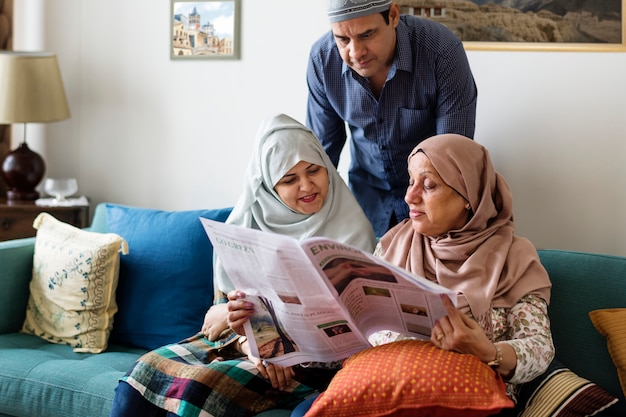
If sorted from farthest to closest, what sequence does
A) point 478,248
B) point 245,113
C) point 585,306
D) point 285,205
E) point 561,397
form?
point 245,113
point 285,205
point 585,306
point 478,248
point 561,397

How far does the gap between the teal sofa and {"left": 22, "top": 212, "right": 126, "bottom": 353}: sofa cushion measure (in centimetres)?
5

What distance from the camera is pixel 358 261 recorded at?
1.64 m

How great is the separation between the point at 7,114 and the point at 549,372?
8.32ft

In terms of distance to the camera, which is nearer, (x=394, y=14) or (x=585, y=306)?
(x=585, y=306)

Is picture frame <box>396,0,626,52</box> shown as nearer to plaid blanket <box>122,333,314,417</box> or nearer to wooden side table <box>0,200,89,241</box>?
plaid blanket <box>122,333,314,417</box>

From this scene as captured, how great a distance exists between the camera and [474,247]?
6.86ft

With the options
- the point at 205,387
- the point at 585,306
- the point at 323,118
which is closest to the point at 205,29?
the point at 323,118

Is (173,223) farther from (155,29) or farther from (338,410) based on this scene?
(338,410)

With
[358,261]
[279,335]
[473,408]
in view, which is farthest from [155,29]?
[473,408]

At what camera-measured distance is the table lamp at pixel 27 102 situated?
356 centimetres

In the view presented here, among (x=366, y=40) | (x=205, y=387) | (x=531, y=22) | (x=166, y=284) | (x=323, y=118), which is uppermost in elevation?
(x=531, y=22)

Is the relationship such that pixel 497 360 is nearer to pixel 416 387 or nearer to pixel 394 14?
pixel 416 387

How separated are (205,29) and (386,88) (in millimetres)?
1219

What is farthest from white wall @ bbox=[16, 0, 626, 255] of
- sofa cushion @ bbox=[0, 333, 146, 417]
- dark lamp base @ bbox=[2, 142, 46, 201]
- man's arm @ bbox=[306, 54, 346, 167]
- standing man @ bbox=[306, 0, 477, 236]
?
sofa cushion @ bbox=[0, 333, 146, 417]
